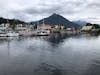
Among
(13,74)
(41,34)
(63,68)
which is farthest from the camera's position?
(41,34)

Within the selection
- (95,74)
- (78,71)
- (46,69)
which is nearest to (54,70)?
(46,69)

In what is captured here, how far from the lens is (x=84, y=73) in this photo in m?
24.8

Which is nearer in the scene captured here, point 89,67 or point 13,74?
point 13,74

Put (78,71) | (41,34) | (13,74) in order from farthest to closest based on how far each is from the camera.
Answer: (41,34), (78,71), (13,74)

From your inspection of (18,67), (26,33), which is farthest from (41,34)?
(18,67)

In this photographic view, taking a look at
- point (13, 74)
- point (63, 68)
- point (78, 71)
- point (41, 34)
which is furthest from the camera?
point (41, 34)

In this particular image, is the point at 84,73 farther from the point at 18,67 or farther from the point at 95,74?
the point at 18,67

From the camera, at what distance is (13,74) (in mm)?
24219

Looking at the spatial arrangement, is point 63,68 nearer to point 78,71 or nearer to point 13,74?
point 78,71

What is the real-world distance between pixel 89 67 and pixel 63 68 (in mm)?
3800

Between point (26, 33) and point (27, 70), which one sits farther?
point (26, 33)

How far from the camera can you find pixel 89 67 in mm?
28203

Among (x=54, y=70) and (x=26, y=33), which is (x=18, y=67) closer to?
(x=54, y=70)

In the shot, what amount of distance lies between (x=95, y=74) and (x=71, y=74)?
9.65 ft
